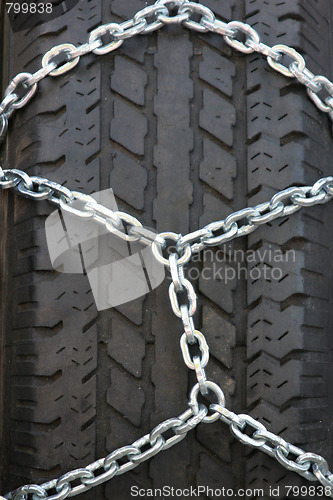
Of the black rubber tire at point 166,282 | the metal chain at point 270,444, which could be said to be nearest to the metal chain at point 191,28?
the black rubber tire at point 166,282

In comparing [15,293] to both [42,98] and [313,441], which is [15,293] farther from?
[313,441]

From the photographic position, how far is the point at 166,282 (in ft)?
3.33

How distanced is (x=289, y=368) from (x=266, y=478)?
186 millimetres

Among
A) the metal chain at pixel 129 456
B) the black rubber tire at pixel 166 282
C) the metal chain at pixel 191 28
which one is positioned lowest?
the metal chain at pixel 129 456

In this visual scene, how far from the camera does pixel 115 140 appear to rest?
1.05 meters

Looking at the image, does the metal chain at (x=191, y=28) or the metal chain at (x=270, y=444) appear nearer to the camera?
the metal chain at (x=270, y=444)

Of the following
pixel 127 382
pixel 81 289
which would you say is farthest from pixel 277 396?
pixel 81 289

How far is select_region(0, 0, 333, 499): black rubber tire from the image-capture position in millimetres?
991

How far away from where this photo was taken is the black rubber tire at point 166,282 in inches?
39.0

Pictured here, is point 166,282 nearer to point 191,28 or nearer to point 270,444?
point 270,444

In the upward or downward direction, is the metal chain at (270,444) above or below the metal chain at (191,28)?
below

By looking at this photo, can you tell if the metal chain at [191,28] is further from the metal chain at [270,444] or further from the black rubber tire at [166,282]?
the metal chain at [270,444]

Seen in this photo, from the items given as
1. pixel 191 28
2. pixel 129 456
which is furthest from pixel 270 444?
pixel 191 28

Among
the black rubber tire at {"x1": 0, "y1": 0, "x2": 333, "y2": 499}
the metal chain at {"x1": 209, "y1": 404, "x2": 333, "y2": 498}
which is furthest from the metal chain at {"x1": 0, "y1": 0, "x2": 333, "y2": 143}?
the metal chain at {"x1": 209, "y1": 404, "x2": 333, "y2": 498}
